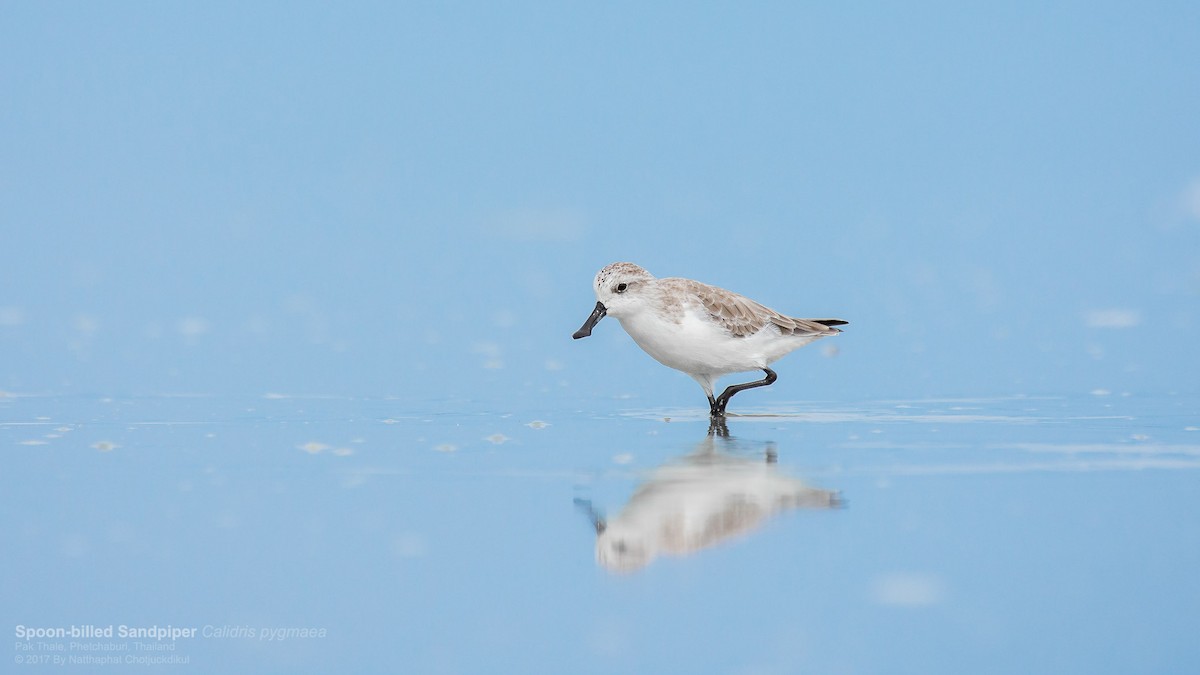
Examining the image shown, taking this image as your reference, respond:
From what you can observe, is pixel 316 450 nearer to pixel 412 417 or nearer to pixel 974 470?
pixel 412 417

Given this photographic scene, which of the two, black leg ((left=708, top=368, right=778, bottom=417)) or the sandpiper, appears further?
black leg ((left=708, top=368, right=778, bottom=417))

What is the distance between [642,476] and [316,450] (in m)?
2.32

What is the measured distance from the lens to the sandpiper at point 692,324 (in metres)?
9.91

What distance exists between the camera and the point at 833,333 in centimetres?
1083

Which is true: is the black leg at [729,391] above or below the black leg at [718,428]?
above

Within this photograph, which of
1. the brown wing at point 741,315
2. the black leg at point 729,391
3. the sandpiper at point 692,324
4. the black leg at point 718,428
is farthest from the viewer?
the black leg at point 729,391

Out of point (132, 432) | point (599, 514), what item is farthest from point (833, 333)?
point (132, 432)

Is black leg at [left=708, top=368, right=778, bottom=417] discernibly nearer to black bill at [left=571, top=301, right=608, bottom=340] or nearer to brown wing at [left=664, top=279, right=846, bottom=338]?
brown wing at [left=664, top=279, right=846, bottom=338]

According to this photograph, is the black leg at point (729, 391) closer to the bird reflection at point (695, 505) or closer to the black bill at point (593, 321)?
the black bill at point (593, 321)

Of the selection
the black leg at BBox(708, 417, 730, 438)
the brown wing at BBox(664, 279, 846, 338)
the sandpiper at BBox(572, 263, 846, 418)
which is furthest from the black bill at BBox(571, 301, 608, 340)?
Answer: the black leg at BBox(708, 417, 730, 438)

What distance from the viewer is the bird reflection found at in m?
6.13

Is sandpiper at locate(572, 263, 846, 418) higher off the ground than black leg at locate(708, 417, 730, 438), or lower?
higher

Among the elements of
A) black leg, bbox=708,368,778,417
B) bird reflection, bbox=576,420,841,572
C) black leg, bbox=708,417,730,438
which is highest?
black leg, bbox=708,368,778,417

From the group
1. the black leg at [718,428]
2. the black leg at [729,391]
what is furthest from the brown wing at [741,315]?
the black leg at [718,428]
